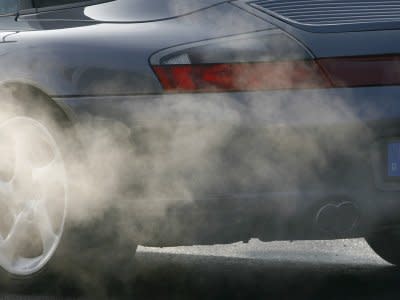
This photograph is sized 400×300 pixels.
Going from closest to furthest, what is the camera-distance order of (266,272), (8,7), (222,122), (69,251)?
(222,122), (69,251), (8,7), (266,272)

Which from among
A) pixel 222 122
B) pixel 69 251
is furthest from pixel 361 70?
pixel 69 251

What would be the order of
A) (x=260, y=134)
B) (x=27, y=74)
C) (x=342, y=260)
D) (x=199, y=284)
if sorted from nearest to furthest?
(x=260, y=134) < (x=27, y=74) < (x=199, y=284) < (x=342, y=260)

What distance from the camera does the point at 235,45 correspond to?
16.9 feet

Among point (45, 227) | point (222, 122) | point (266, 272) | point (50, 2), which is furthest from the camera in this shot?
point (266, 272)

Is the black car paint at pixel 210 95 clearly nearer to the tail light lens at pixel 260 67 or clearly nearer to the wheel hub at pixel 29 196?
the tail light lens at pixel 260 67

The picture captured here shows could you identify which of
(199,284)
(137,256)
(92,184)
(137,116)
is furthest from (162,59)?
(137,256)

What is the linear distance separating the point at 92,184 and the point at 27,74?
1.86ft

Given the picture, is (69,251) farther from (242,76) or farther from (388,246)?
(388,246)

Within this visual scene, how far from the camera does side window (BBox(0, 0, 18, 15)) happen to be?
602cm

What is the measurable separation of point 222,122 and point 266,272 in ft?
5.80

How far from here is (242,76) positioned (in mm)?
5121

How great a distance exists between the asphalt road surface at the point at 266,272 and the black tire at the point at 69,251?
0.33 ft

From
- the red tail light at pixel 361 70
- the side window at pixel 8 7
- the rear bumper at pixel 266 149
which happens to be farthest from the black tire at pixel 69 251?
the red tail light at pixel 361 70

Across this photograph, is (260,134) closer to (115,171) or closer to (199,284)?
(115,171)
